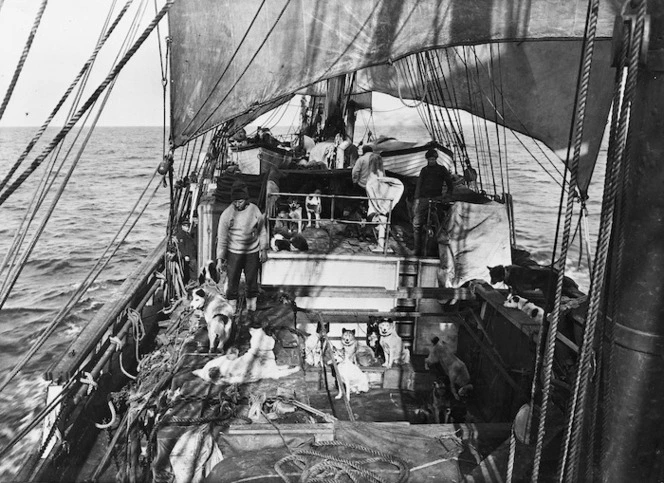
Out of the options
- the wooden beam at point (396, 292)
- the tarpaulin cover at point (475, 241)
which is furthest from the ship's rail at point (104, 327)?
the tarpaulin cover at point (475, 241)

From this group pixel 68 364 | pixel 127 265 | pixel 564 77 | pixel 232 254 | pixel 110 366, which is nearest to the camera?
pixel 68 364

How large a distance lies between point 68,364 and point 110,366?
87.2 inches

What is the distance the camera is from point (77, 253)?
26.2 metres

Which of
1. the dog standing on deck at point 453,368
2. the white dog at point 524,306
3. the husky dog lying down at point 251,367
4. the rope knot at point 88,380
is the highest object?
the white dog at point 524,306

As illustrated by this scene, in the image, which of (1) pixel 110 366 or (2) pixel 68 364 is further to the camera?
(1) pixel 110 366

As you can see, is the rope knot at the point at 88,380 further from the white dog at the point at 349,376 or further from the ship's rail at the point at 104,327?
the white dog at the point at 349,376

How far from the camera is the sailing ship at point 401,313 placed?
252 centimetres

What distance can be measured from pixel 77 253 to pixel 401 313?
21755 millimetres

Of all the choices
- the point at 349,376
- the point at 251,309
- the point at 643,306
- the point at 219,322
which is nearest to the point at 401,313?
the point at 349,376

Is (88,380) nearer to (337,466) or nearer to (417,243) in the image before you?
(337,466)

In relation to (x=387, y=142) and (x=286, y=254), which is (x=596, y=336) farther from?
(x=387, y=142)

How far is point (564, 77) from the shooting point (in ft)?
33.2

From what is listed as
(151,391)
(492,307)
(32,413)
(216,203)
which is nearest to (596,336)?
(151,391)

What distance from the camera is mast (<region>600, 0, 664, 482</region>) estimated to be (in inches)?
91.2
